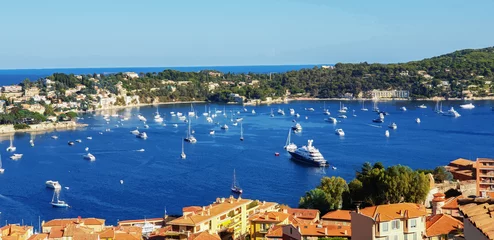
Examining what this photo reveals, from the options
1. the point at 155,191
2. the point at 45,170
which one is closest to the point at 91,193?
the point at 155,191

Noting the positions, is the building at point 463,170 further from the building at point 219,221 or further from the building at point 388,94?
the building at point 388,94

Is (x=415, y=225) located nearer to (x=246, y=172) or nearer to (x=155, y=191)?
(x=155, y=191)

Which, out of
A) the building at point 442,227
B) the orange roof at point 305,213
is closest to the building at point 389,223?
the building at point 442,227

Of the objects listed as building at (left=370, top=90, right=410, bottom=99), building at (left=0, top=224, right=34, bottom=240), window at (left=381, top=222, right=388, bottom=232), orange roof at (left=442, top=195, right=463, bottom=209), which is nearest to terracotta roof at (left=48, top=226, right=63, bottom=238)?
building at (left=0, top=224, right=34, bottom=240)

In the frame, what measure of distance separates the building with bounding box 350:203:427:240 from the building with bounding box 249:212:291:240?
2699 millimetres

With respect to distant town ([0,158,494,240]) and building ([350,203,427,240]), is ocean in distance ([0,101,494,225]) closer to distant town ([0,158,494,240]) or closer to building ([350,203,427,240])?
distant town ([0,158,494,240])

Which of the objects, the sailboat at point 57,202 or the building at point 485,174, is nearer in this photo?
the building at point 485,174

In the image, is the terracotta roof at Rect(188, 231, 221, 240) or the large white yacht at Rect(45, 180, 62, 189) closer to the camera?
the terracotta roof at Rect(188, 231, 221, 240)

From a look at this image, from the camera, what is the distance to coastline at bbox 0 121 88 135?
132ft

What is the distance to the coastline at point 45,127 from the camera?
1587 inches

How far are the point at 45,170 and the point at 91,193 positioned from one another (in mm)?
5539

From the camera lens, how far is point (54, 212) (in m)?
18.5

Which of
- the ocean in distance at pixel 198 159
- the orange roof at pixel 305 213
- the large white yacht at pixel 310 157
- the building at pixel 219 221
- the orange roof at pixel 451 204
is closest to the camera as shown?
the building at pixel 219 221

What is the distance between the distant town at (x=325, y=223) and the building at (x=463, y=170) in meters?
0.37
